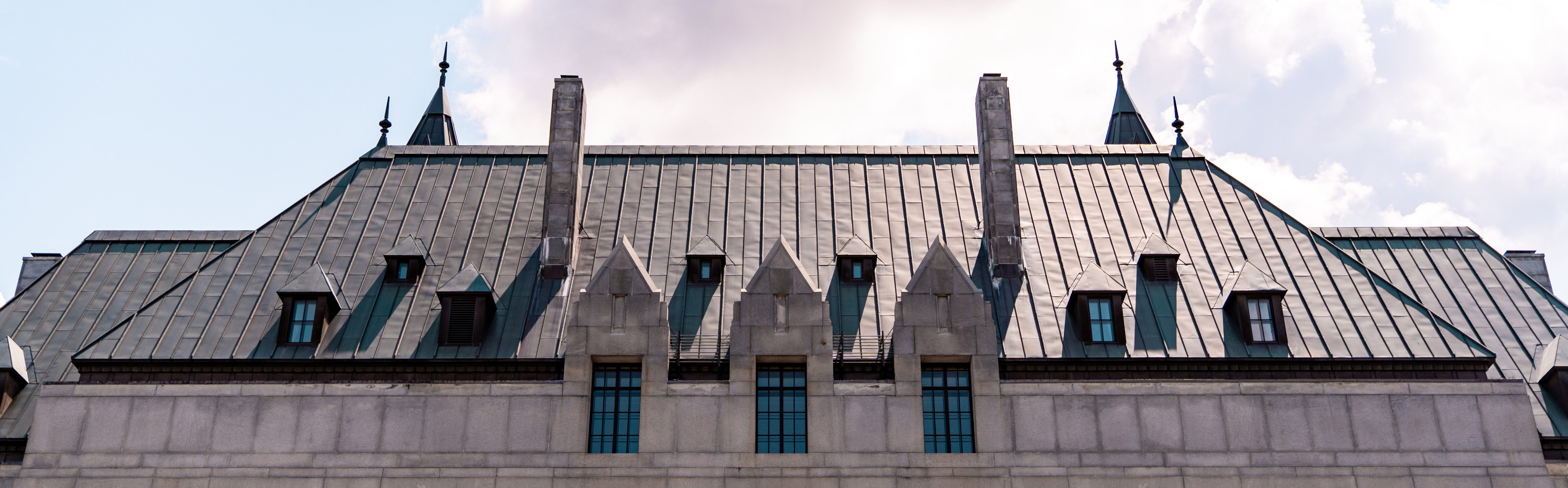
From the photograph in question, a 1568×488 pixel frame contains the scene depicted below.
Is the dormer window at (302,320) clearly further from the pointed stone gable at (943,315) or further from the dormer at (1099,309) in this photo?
the dormer at (1099,309)

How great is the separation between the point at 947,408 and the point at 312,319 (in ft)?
49.7

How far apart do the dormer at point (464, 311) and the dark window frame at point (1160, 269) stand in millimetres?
16291

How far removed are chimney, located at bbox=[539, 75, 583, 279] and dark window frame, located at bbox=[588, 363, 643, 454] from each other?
12.8 ft

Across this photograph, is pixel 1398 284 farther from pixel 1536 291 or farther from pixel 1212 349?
pixel 1212 349

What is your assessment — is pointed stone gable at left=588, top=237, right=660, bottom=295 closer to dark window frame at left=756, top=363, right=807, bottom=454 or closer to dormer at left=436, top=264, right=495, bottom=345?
dormer at left=436, top=264, right=495, bottom=345

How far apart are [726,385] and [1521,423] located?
1778cm

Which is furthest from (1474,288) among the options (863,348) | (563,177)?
(563,177)

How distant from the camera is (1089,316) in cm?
3003

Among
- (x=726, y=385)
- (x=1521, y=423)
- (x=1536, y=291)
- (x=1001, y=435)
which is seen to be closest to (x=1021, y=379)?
(x=1001, y=435)

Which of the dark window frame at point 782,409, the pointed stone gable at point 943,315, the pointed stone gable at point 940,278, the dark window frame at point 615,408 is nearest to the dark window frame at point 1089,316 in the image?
the pointed stone gable at point 943,315

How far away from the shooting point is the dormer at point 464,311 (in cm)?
2959

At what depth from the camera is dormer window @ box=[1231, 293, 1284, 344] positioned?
29.6 m

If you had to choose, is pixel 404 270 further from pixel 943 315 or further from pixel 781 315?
pixel 943 315

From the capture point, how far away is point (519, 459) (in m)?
27.8
